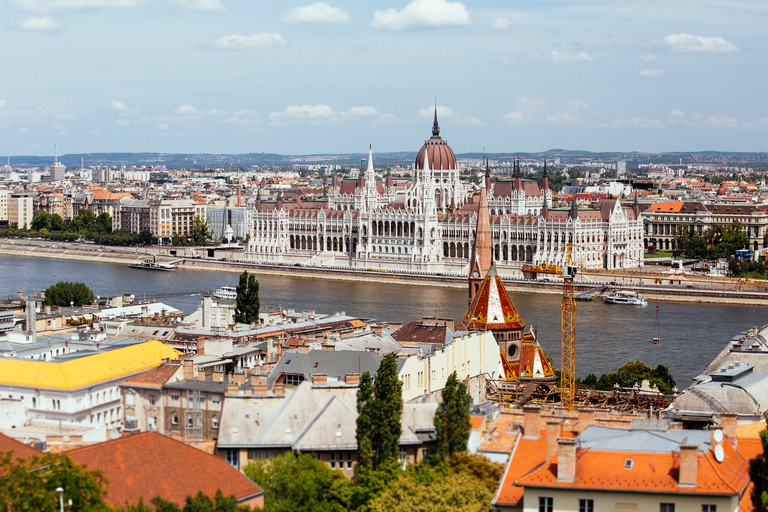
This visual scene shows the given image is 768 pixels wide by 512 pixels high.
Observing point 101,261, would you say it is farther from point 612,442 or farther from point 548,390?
point 612,442

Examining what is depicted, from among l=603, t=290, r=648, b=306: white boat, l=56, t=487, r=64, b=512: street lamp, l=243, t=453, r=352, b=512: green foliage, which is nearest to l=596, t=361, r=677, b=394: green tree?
l=243, t=453, r=352, b=512: green foliage

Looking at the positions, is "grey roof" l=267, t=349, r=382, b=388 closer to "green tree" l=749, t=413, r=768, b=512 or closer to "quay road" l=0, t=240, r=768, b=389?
"green tree" l=749, t=413, r=768, b=512

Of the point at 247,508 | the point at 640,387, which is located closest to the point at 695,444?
the point at 247,508

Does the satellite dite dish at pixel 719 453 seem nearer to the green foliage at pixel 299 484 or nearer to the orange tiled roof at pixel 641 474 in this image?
the orange tiled roof at pixel 641 474

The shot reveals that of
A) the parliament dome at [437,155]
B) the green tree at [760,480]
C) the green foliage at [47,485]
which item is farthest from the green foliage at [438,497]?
the parliament dome at [437,155]

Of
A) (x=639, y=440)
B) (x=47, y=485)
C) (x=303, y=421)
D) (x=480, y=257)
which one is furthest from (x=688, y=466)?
(x=480, y=257)

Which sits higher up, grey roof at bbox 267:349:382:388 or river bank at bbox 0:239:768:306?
grey roof at bbox 267:349:382:388
